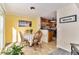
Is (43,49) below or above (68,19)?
below

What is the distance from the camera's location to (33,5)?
1.87 m

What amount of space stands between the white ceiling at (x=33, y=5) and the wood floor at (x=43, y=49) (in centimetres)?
47

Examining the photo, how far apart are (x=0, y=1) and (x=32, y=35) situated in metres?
0.73

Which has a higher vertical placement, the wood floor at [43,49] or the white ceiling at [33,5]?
the white ceiling at [33,5]

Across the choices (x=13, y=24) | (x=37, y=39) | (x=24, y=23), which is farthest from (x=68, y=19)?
(x=13, y=24)

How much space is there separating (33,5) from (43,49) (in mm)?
722

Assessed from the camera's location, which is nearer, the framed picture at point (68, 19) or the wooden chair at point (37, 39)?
the framed picture at point (68, 19)

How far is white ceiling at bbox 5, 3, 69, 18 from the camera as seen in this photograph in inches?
73.0

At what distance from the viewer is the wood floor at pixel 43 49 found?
188 centimetres

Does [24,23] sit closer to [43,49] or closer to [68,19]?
[43,49]

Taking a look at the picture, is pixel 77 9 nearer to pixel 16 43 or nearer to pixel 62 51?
pixel 62 51

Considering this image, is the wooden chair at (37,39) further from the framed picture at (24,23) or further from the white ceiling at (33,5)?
the white ceiling at (33,5)

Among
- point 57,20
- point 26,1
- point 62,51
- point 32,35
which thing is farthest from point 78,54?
point 26,1

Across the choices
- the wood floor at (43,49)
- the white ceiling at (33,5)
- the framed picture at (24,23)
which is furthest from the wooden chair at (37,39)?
the white ceiling at (33,5)
